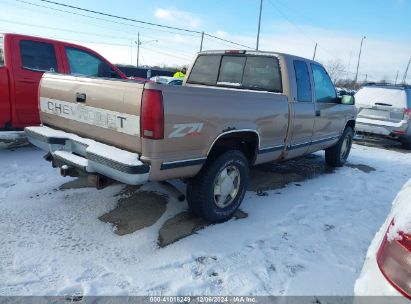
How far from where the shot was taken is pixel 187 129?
3.03m

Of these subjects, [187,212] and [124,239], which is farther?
[187,212]

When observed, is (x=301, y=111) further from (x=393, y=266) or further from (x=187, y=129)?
(x=393, y=266)

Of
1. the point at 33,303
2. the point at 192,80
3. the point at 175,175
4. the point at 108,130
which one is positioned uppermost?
the point at 192,80

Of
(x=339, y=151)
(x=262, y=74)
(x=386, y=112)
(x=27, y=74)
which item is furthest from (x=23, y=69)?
(x=386, y=112)

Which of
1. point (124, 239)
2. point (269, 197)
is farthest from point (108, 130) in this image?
point (269, 197)

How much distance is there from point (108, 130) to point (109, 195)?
4.44 ft

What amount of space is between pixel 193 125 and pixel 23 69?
4.06m

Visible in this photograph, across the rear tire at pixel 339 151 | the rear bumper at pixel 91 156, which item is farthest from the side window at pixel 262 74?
the rear tire at pixel 339 151

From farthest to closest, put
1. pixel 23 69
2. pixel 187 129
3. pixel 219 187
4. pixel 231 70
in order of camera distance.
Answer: pixel 23 69
pixel 231 70
pixel 219 187
pixel 187 129

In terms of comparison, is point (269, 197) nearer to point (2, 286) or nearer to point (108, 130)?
point (108, 130)

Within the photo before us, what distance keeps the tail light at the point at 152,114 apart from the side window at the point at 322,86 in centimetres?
317

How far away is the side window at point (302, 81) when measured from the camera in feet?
15.2

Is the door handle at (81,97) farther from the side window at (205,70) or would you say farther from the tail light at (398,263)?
the tail light at (398,263)

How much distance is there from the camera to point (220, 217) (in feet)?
12.2
